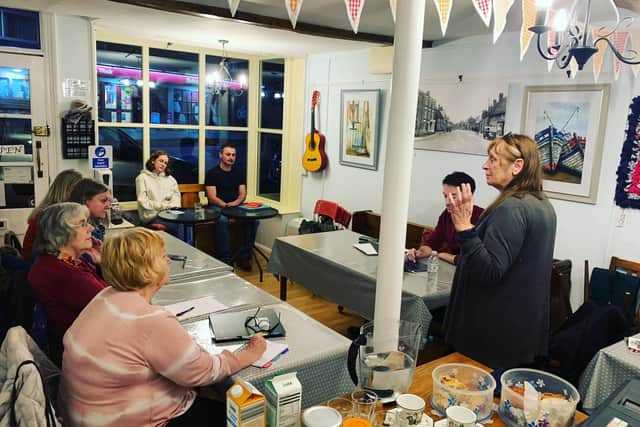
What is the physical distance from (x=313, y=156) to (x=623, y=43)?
3227 millimetres

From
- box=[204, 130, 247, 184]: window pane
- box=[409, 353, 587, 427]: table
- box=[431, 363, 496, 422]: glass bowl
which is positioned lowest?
box=[409, 353, 587, 427]: table

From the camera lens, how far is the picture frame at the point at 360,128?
4898 millimetres

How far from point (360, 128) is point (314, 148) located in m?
0.75

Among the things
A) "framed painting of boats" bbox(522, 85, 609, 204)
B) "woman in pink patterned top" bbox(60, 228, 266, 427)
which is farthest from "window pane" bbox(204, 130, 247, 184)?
"woman in pink patterned top" bbox(60, 228, 266, 427)

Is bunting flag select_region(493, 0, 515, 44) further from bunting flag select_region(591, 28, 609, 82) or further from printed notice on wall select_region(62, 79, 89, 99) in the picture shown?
printed notice on wall select_region(62, 79, 89, 99)

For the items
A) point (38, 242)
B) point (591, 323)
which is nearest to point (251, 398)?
point (38, 242)

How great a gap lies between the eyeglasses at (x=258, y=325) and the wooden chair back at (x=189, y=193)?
3824mm

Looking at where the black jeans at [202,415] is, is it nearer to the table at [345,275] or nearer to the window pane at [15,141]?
the table at [345,275]

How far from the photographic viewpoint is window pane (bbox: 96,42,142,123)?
5340mm

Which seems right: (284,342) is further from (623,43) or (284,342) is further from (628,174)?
(623,43)

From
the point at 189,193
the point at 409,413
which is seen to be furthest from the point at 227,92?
the point at 409,413

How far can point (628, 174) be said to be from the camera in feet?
10.4

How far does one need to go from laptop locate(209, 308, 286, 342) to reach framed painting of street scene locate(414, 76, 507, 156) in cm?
258

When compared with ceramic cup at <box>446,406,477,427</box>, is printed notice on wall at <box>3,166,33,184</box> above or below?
above
